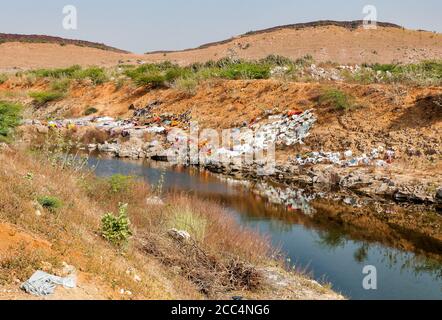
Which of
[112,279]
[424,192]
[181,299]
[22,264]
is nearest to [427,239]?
[424,192]

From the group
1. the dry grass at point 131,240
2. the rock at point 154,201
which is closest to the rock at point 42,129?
the dry grass at point 131,240

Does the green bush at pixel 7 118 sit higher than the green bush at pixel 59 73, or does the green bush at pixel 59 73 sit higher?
the green bush at pixel 59 73

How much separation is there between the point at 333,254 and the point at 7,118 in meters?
7.14

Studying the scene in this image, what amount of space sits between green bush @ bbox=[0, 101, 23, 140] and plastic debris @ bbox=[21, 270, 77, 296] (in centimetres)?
629

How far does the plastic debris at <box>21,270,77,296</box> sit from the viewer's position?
436 centimetres

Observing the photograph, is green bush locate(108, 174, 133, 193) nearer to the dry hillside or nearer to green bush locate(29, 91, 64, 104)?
green bush locate(29, 91, 64, 104)

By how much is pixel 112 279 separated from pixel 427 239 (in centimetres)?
686

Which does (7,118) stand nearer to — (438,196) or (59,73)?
(438,196)

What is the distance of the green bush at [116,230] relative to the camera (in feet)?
20.2

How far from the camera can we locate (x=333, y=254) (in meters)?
8.80

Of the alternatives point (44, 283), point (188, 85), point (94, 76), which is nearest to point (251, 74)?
point (188, 85)

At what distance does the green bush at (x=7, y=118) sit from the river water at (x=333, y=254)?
2119 millimetres

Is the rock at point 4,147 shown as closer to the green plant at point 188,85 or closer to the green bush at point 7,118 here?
the green bush at point 7,118

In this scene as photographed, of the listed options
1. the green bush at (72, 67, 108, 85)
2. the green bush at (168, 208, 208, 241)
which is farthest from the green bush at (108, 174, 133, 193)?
the green bush at (72, 67, 108, 85)
